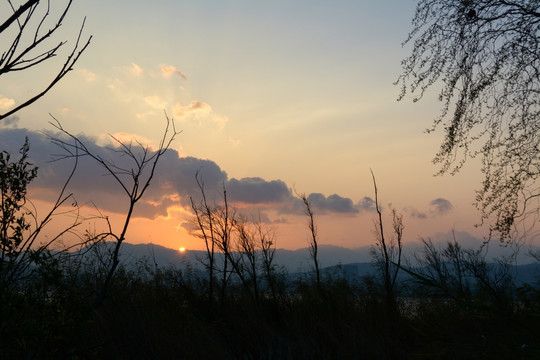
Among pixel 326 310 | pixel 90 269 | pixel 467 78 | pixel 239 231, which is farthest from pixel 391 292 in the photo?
pixel 90 269

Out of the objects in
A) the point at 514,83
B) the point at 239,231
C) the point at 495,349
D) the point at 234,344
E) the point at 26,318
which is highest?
the point at 514,83

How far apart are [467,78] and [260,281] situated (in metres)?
8.20

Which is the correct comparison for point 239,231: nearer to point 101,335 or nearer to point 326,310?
point 326,310

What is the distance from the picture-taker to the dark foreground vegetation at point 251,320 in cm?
349

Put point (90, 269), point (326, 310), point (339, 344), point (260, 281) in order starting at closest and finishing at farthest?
point (339, 344)
point (326, 310)
point (90, 269)
point (260, 281)

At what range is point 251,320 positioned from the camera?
8.48 meters

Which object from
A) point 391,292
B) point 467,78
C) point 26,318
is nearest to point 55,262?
point 26,318

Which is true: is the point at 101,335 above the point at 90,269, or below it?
below

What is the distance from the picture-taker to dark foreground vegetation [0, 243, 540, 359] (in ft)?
11.4

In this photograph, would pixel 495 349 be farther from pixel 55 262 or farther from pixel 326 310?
pixel 326 310

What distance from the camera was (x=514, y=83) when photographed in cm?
635

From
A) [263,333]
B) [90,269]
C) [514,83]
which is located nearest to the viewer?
[514,83]

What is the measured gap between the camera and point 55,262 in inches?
154

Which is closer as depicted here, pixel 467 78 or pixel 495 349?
pixel 495 349
